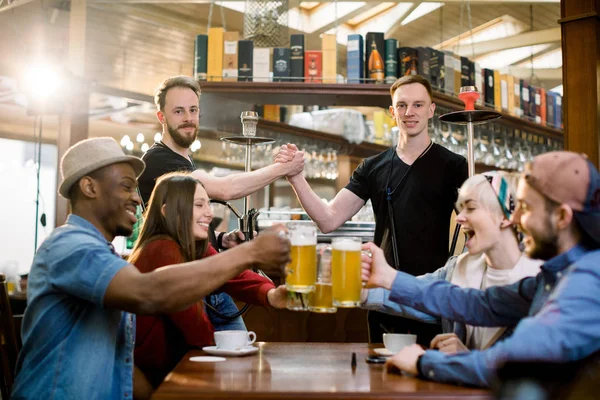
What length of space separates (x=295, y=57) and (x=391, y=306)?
2.68 m

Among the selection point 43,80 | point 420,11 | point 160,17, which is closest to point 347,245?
point 43,80

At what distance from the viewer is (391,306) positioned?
222cm

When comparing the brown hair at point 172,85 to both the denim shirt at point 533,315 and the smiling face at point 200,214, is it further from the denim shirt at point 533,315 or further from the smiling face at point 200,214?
the denim shirt at point 533,315

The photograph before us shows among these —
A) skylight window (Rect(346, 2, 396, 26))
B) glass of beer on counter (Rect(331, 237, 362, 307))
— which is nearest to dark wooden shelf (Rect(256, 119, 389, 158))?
skylight window (Rect(346, 2, 396, 26))

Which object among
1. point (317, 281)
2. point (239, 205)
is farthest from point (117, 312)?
point (239, 205)

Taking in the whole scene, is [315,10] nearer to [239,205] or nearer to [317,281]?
[239,205]

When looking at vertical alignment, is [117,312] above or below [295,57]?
below

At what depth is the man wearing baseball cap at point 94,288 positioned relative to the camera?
64.2 inches

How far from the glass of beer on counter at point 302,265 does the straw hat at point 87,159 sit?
0.58 m

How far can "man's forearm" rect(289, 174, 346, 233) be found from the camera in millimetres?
2973

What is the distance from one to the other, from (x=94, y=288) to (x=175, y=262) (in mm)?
488

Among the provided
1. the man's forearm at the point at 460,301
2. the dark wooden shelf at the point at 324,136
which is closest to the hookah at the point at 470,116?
the man's forearm at the point at 460,301

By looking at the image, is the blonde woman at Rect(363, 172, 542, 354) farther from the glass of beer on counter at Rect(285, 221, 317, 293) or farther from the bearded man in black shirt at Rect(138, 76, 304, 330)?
the bearded man in black shirt at Rect(138, 76, 304, 330)

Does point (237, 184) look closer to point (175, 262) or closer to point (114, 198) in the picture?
point (175, 262)
